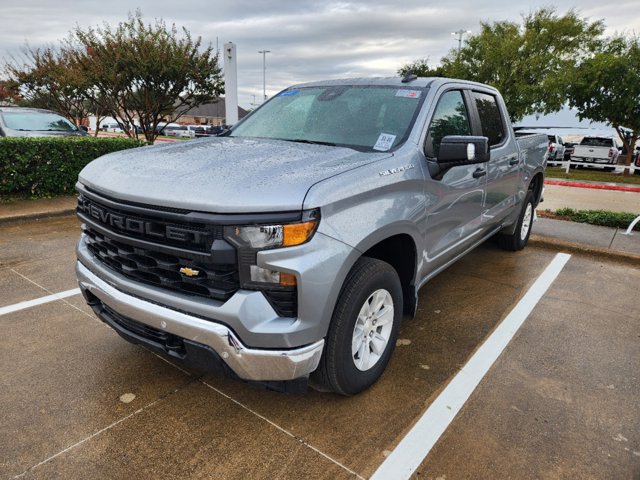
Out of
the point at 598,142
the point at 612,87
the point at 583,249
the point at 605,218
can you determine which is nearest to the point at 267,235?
the point at 583,249

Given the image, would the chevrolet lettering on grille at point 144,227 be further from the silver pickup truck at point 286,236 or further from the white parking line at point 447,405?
the white parking line at point 447,405

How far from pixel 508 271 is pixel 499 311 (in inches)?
47.7

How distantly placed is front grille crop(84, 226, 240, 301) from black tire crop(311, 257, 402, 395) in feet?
1.87

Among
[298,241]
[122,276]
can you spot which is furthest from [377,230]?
[122,276]

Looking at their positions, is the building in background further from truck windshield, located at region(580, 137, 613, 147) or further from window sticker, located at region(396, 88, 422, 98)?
window sticker, located at region(396, 88, 422, 98)

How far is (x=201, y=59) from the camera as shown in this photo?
42.5 feet

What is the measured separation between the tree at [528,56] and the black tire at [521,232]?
63.6 feet

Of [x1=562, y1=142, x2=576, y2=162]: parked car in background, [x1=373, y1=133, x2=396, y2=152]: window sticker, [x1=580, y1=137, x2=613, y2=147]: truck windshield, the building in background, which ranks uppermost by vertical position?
[x1=373, y1=133, x2=396, y2=152]: window sticker

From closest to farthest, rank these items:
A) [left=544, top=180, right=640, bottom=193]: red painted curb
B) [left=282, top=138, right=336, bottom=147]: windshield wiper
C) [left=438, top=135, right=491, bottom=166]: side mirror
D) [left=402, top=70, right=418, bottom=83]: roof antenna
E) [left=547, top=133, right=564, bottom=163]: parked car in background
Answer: [left=438, top=135, right=491, bottom=166]: side mirror < [left=282, top=138, right=336, bottom=147]: windshield wiper < [left=402, top=70, right=418, bottom=83]: roof antenna < [left=544, top=180, right=640, bottom=193]: red painted curb < [left=547, top=133, right=564, bottom=163]: parked car in background

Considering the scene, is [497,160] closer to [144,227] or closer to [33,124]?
[144,227]

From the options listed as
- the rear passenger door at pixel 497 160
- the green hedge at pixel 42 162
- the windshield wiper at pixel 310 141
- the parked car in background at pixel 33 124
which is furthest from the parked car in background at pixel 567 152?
the windshield wiper at pixel 310 141

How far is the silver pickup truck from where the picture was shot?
207 cm

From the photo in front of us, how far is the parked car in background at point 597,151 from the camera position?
23422 mm

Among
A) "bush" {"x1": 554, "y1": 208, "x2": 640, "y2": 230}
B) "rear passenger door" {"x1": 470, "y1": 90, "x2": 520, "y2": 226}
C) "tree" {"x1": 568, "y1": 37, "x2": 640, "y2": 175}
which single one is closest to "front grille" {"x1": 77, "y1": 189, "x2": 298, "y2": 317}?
"rear passenger door" {"x1": 470, "y1": 90, "x2": 520, "y2": 226}
